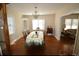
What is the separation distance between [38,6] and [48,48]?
2.57ft

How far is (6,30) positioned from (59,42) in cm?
99

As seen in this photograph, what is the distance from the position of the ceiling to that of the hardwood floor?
1.58 feet

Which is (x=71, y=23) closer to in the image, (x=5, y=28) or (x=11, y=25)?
(x=11, y=25)

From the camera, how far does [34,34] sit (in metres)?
2.01

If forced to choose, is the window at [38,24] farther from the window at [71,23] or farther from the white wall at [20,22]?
the window at [71,23]

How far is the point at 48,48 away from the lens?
2.03 metres

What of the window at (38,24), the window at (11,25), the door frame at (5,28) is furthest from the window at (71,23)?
the door frame at (5,28)

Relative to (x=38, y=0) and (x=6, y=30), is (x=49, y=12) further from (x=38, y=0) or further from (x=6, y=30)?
(x=6, y=30)

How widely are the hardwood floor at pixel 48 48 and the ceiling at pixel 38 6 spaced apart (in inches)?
18.9

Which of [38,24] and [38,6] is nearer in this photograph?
[38,6]

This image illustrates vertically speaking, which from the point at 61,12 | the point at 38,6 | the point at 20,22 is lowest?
the point at 20,22

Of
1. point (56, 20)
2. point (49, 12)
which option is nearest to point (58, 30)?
point (56, 20)

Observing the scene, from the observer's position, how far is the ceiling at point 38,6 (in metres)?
1.93

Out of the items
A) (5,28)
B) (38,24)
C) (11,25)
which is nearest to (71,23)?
(38,24)
